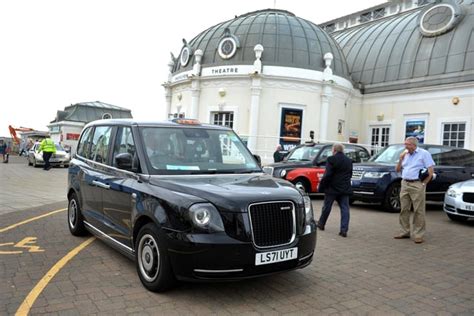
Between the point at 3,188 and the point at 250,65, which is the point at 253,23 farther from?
the point at 3,188

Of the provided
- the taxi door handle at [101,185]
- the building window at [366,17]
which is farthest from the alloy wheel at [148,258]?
the building window at [366,17]

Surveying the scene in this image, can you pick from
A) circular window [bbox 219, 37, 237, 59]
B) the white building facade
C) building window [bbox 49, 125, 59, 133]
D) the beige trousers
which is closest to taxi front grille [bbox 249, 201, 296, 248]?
the beige trousers

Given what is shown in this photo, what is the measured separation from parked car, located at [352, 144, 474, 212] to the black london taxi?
19.5 feet

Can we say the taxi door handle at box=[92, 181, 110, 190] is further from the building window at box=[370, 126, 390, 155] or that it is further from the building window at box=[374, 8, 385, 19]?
the building window at box=[374, 8, 385, 19]

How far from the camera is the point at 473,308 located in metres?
4.23

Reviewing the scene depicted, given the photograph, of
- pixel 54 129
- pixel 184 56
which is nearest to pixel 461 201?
pixel 184 56

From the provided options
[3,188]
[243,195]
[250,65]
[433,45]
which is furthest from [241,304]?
[433,45]

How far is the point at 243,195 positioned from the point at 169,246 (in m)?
0.90

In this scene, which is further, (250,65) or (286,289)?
(250,65)

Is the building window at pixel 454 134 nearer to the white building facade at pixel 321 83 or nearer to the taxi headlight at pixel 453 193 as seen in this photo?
the white building facade at pixel 321 83

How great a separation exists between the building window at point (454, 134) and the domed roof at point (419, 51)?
2.63 meters

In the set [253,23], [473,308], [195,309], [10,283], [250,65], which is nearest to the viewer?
[195,309]

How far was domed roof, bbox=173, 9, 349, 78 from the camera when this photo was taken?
25391mm

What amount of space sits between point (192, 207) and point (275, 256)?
→ 99 centimetres
